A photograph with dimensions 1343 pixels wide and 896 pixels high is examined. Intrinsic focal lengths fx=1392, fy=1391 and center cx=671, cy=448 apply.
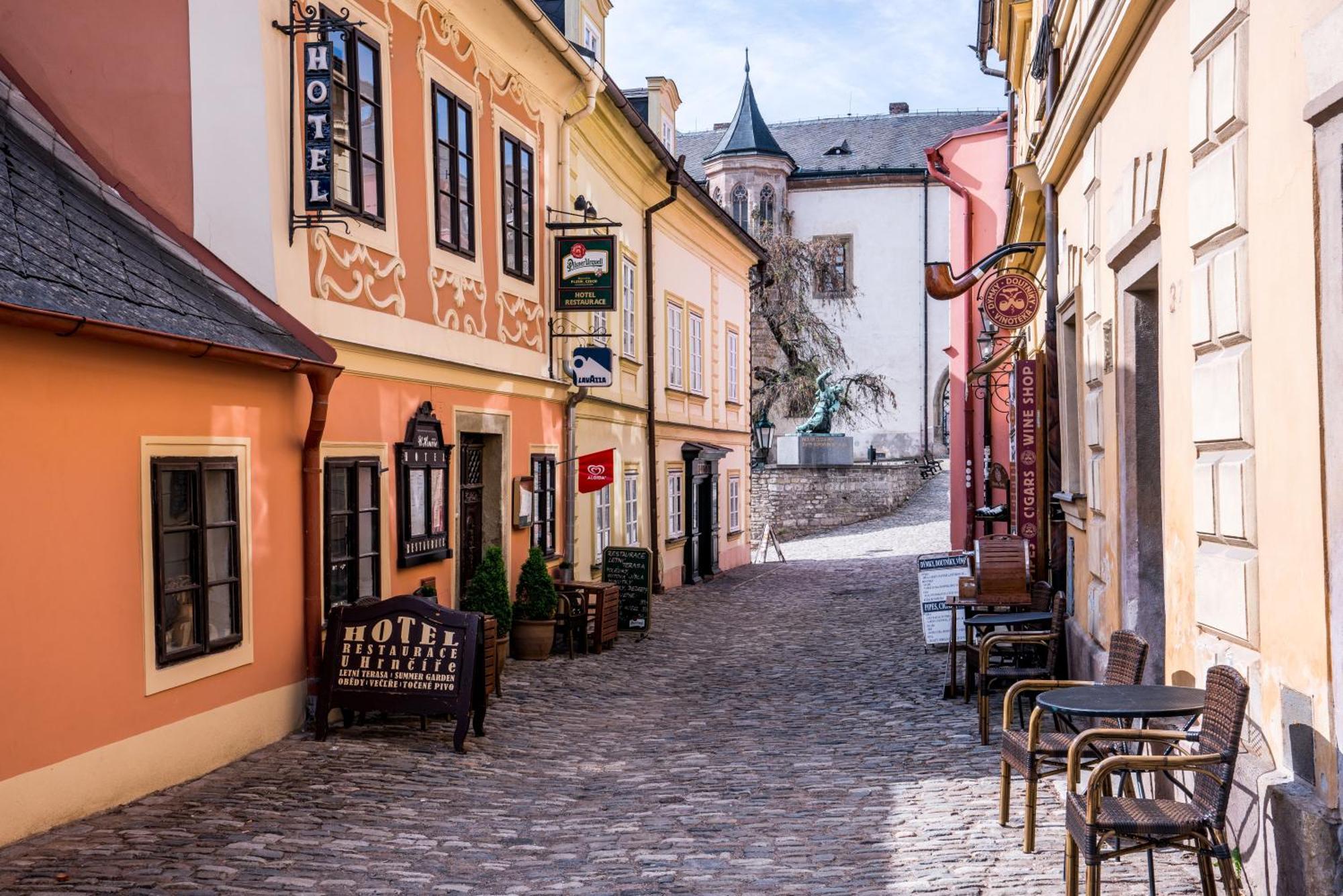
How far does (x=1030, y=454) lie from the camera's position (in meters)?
11.7

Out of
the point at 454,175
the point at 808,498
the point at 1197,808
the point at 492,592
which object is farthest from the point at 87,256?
the point at 808,498

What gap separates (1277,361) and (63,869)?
520 cm

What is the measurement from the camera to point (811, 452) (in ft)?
127

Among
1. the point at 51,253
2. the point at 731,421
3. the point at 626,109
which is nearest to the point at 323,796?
Answer: the point at 51,253

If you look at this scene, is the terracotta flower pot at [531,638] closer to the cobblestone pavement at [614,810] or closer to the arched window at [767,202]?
the cobblestone pavement at [614,810]

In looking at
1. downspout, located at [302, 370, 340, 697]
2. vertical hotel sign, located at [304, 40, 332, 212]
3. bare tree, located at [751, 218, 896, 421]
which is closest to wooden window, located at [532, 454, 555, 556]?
downspout, located at [302, 370, 340, 697]

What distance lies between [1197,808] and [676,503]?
18580 mm

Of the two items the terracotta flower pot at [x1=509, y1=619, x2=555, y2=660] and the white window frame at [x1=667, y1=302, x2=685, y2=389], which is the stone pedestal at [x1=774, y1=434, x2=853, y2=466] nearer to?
the white window frame at [x1=667, y1=302, x2=685, y2=389]

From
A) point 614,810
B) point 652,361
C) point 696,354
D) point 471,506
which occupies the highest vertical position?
point 696,354

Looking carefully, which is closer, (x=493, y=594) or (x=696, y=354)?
(x=493, y=594)

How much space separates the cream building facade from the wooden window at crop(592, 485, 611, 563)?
9102 mm

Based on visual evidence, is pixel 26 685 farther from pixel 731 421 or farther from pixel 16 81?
pixel 731 421

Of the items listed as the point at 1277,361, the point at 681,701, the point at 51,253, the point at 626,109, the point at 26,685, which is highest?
the point at 626,109

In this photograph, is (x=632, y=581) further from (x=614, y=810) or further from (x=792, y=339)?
(x=792, y=339)
